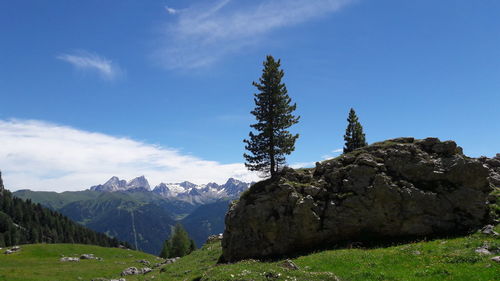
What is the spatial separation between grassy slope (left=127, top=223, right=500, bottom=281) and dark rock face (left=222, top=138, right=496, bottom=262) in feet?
13.7

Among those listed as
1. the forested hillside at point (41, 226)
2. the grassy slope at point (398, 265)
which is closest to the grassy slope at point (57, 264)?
the grassy slope at point (398, 265)

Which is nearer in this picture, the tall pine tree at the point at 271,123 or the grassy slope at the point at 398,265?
the grassy slope at the point at 398,265

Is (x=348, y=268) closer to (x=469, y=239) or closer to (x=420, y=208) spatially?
(x=469, y=239)

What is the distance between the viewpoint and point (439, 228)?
3244 centimetres

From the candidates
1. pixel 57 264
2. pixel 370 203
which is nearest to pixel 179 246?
pixel 57 264

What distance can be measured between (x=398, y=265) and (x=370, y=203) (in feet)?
39.9

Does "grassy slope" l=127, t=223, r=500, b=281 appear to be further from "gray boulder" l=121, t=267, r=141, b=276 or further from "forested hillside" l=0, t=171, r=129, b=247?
"forested hillside" l=0, t=171, r=129, b=247

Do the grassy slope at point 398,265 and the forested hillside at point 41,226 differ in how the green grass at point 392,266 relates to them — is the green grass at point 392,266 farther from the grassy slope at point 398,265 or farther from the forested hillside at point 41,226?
the forested hillside at point 41,226

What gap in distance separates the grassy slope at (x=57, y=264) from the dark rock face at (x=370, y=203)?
26571 mm

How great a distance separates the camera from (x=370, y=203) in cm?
3522

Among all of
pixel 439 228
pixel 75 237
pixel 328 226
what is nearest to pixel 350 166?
pixel 328 226

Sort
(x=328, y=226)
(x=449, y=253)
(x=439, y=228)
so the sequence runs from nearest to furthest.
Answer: (x=449, y=253) < (x=439, y=228) < (x=328, y=226)

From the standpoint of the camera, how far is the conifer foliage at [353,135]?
276 ft

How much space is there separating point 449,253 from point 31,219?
208913 millimetres
